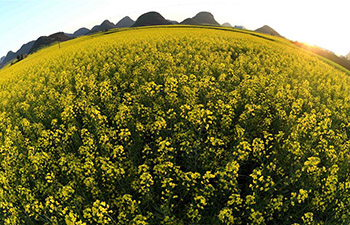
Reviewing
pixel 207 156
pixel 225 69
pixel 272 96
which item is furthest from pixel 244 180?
pixel 225 69

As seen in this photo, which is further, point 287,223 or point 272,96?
point 272,96

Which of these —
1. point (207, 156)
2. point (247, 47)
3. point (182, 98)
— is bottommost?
point (207, 156)

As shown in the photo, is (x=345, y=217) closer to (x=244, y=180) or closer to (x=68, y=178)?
(x=244, y=180)

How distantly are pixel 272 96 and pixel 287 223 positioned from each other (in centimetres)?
910

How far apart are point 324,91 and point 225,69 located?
32.0 feet

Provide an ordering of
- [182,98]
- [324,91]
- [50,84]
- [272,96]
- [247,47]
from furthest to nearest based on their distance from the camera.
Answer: [247,47] < [50,84] < [324,91] < [272,96] < [182,98]

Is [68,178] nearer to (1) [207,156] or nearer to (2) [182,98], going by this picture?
(1) [207,156]

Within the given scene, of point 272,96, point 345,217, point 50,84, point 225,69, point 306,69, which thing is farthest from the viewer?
point 306,69

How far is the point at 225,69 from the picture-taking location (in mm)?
19531

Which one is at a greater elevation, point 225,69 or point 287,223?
point 225,69

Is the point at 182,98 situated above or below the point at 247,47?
below

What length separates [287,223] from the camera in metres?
7.39

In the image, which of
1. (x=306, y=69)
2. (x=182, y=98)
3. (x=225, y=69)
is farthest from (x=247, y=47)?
(x=182, y=98)

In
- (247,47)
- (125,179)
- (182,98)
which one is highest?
(247,47)
